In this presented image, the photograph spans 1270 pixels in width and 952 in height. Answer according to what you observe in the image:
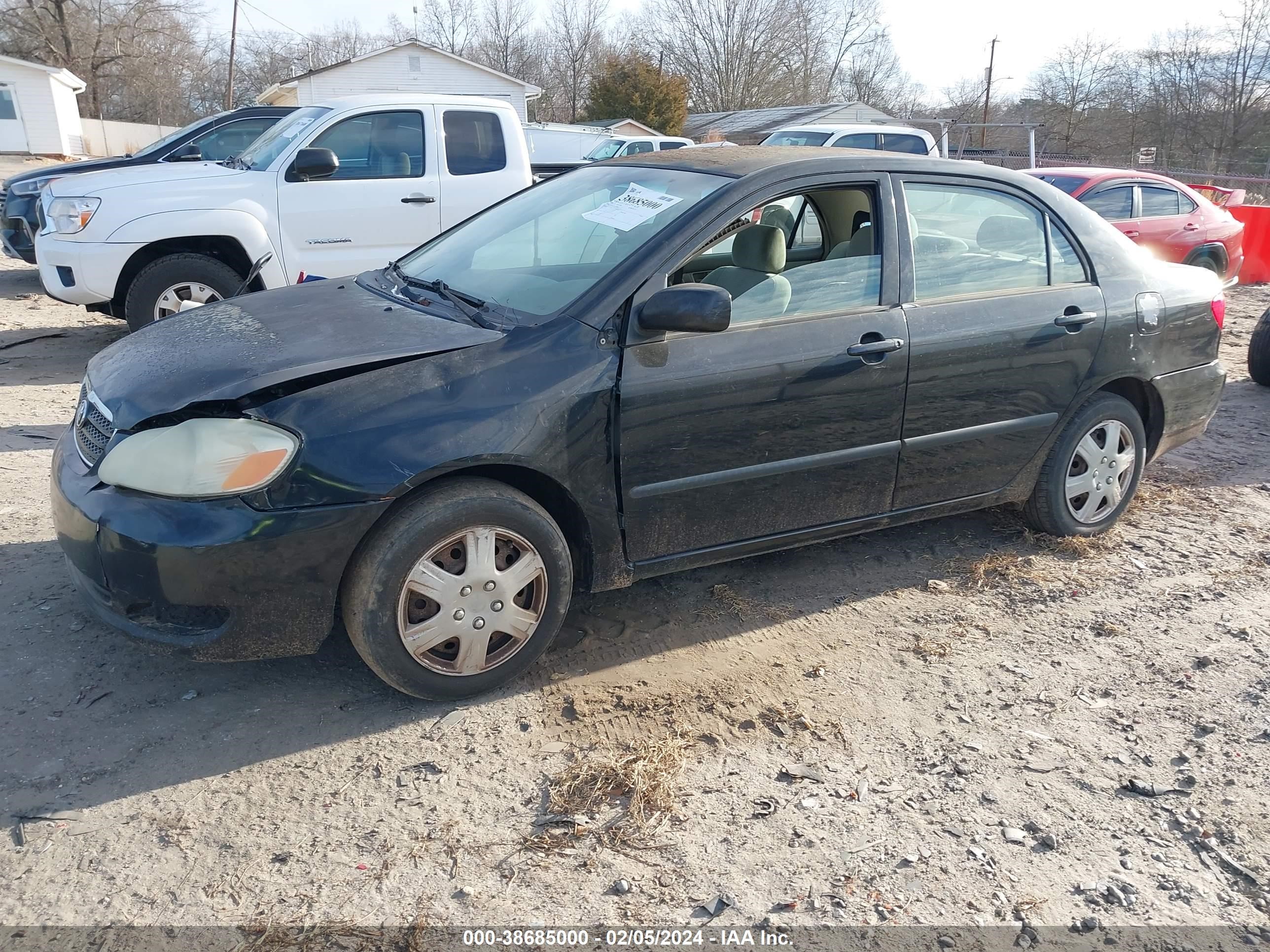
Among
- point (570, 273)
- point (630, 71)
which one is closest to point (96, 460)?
point (570, 273)

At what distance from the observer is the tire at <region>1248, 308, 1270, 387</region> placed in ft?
25.4

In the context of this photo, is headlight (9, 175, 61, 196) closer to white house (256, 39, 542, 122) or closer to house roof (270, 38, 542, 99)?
house roof (270, 38, 542, 99)

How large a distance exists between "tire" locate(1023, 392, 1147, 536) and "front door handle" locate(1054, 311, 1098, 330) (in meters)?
0.39

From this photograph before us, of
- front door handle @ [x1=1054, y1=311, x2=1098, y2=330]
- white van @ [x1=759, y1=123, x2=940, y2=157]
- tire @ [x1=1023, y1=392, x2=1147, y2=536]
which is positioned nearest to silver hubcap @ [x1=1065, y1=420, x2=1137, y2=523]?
tire @ [x1=1023, y1=392, x2=1147, y2=536]

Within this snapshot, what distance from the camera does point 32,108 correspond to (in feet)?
137

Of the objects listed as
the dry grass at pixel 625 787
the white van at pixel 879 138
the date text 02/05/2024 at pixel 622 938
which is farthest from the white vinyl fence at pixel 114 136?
the date text 02/05/2024 at pixel 622 938

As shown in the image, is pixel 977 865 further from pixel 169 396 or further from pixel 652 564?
pixel 169 396

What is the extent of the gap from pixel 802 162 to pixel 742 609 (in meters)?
1.76

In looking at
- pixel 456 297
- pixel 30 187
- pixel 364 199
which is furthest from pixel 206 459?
pixel 30 187

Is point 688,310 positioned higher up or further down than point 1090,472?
higher up

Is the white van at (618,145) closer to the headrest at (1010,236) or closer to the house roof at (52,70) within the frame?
the headrest at (1010,236)

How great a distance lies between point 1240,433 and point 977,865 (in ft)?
17.5

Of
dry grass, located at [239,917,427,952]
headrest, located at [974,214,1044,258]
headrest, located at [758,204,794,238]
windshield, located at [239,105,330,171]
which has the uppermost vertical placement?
windshield, located at [239,105,330,171]

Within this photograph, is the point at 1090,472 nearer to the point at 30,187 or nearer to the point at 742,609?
the point at 742,609
